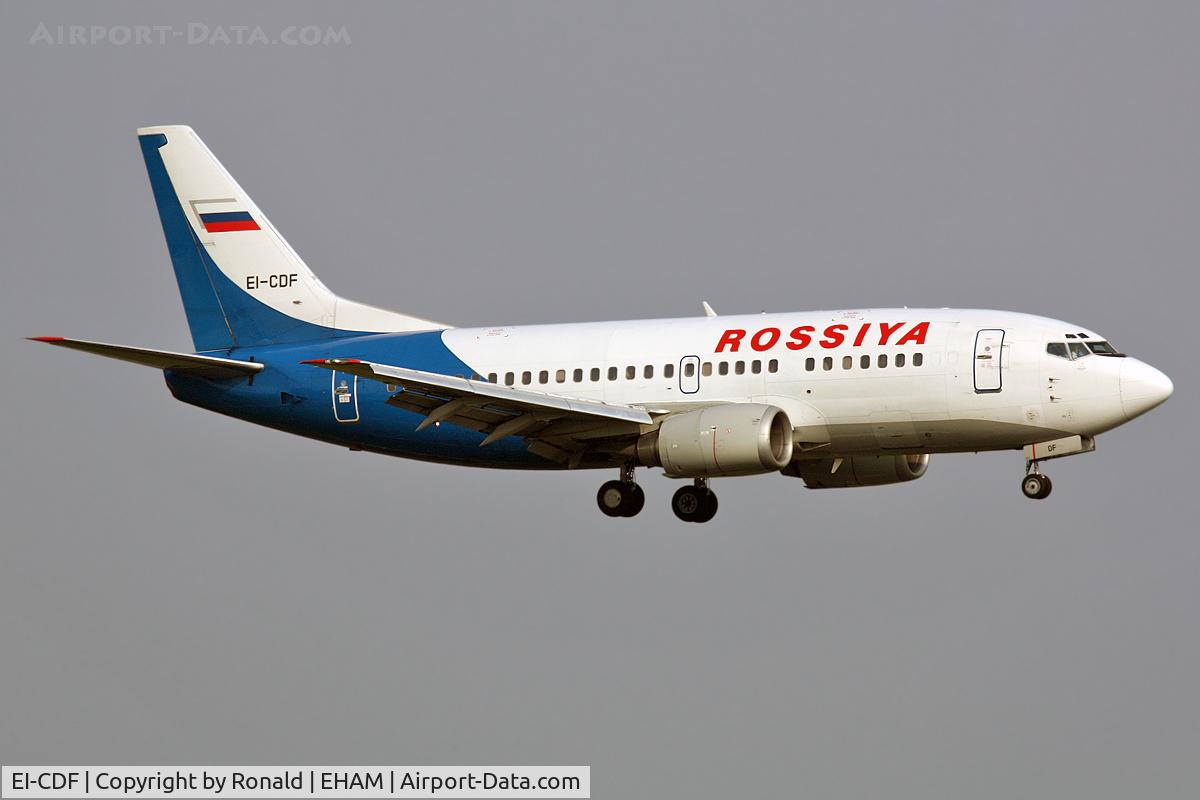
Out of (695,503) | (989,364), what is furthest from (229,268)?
(989,364)

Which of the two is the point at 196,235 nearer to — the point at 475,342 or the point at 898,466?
the point at 475,342

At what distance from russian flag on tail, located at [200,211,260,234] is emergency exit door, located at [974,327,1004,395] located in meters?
20.5

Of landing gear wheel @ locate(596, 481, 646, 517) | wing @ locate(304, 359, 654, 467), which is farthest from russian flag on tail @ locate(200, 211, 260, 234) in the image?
landing gear wheel @ locate(596, 481, 646, 517)

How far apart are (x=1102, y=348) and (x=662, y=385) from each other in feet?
32.5

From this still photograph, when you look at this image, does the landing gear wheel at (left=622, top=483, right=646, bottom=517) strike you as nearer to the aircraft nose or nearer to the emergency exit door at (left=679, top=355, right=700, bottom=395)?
the emergency exit door at (left=679, top=355, right=700, bottom=395)

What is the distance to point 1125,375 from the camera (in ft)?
149

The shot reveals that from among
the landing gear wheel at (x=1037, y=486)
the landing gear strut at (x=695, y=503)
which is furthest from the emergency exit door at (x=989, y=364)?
the landing gear strut at (x=695, y=503)

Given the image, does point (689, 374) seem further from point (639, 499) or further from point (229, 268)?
point (229, 268)

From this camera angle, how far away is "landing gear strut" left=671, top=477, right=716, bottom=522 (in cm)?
5006

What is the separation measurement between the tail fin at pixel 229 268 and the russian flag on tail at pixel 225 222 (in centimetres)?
3

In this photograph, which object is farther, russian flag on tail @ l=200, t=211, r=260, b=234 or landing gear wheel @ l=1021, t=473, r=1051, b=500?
russian flag on tail @ l=200, t=211, r=260, b=234

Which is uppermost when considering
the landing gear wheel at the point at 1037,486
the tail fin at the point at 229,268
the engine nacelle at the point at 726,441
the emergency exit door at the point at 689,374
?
the tail fin at the point at 229,268

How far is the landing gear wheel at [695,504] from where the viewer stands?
164 ft

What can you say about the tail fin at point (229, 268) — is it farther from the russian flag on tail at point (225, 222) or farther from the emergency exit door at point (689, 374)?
the emergency exit door at point (689, 374)
